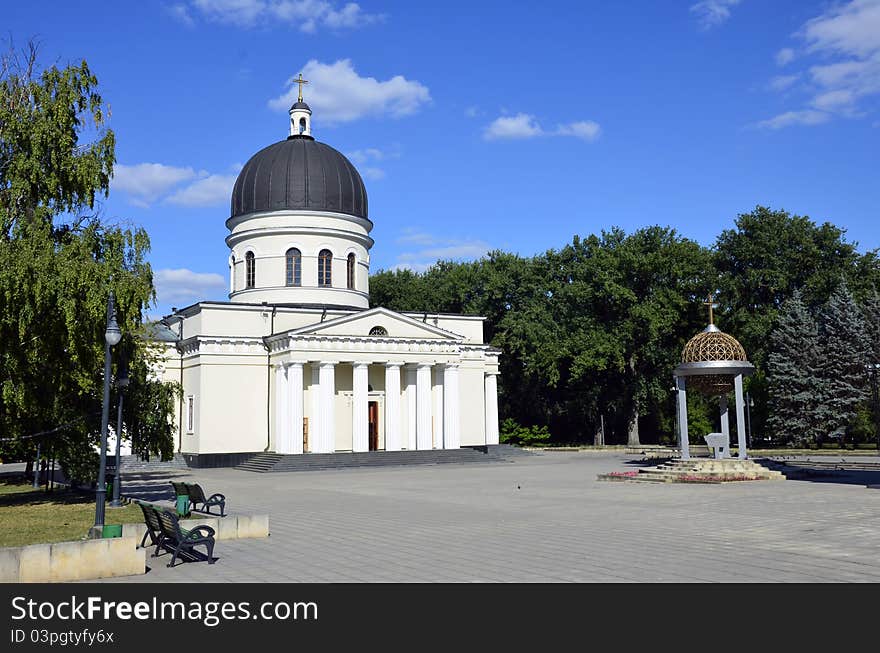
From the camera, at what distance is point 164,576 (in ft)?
36.8

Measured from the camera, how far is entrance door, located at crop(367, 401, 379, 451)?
1897 inches

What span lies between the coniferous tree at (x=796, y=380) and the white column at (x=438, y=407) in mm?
20812

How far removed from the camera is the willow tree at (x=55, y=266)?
17.4m

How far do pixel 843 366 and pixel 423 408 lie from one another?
2535 centimetres

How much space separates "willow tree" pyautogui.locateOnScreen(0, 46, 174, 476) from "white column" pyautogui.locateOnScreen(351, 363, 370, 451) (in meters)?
23.2

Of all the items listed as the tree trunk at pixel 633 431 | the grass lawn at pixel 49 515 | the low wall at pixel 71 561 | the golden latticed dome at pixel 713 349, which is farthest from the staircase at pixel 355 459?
the low wall at pixel 71 561

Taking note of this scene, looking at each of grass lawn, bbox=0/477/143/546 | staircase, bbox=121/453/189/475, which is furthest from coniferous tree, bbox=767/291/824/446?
grass lawn, bbox=0/477/143/546

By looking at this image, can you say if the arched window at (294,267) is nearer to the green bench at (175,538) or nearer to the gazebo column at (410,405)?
the gazebo column at (410,405)

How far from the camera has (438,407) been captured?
47969 mm

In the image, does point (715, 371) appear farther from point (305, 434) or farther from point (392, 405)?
point (305, 434)

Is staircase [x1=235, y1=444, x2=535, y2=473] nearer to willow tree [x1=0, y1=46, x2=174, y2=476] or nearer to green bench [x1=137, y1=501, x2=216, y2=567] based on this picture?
willow tree [x1=0, y1=46, x2=174, y2=476]

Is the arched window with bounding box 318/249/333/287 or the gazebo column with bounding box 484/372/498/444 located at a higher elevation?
the arched window with bounding box 318/249/333/287
